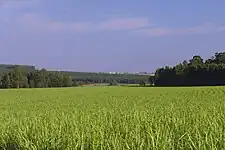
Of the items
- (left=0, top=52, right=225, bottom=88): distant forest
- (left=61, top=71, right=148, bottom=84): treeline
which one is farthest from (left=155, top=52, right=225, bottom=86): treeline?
(left=61, top=71, right=148, bottom=84): treeline

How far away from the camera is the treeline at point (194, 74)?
76.8m

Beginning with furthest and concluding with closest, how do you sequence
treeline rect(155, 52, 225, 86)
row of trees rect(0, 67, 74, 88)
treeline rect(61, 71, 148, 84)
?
treeline rect(61, 71, 148, 84) → row of trees rect(0, 67, 74, 88) → treeline rect(155, 52, 225, 86)

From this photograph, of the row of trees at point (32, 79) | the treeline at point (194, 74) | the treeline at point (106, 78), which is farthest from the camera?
the treeline at point (106, 78)

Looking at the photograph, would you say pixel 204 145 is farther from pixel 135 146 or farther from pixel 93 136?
pixel 93 136

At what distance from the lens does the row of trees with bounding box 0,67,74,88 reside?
4094 inches

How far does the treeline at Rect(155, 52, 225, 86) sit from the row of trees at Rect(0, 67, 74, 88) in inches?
1112

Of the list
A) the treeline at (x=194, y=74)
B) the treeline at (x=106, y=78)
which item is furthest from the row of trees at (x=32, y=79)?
the treeline at (x=194, y=74)

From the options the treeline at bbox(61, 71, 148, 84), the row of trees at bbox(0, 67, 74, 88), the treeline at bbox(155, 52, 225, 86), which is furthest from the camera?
the treeline at bbox(61, 71, 148, 84)

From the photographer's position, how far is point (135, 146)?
18.3 feet

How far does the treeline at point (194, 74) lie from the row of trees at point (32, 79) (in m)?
28.3

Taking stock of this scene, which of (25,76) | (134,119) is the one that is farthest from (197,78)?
(134,119)

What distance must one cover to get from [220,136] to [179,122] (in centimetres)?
278

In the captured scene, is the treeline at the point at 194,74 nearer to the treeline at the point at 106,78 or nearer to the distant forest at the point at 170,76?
the distant forest at the point at 170,76

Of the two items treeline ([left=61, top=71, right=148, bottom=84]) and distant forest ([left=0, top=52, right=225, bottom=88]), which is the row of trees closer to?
distant forest ([left=0, top=52, right=225, bottom=88])
